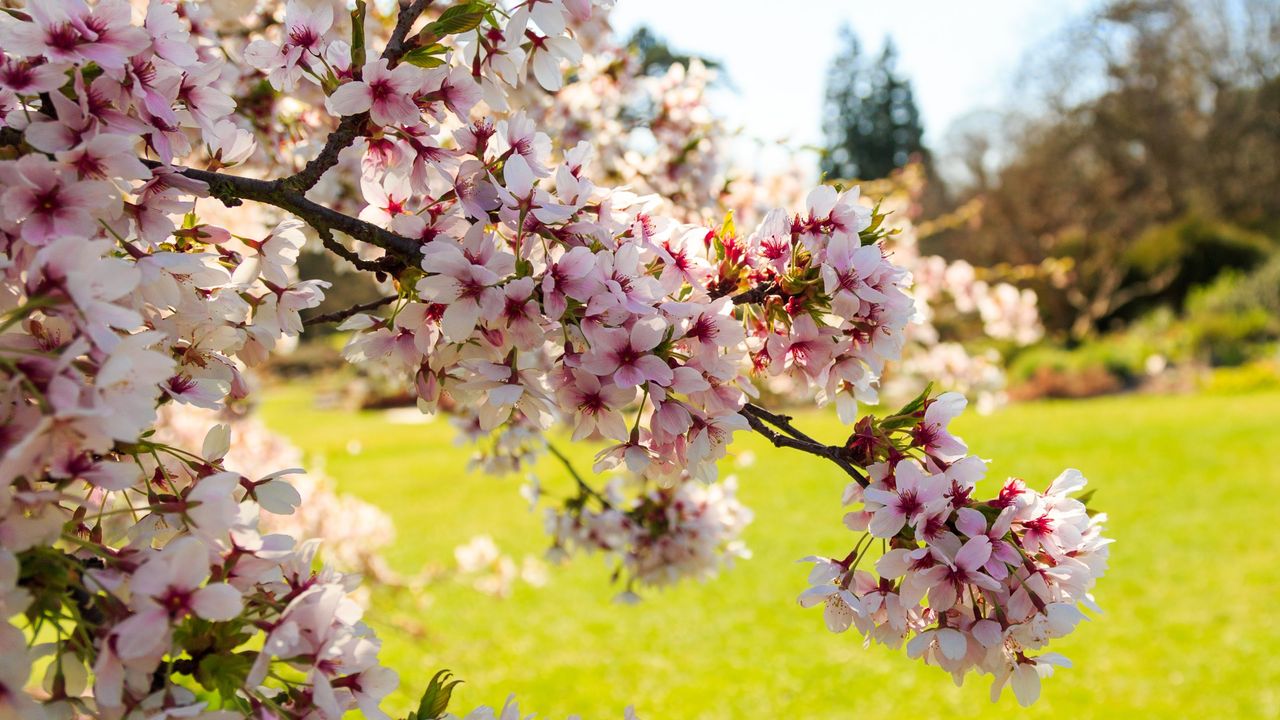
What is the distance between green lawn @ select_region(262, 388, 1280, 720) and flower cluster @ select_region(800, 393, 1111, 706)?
3894 mm

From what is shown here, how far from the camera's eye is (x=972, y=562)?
947 mm

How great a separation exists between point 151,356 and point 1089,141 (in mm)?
25464

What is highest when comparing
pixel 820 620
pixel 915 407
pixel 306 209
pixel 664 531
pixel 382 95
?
pixel 382 95

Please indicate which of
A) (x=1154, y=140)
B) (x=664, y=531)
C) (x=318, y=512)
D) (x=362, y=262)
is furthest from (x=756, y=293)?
(x=1154, y=140)

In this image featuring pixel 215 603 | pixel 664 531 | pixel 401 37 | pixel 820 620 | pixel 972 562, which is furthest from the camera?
pixel 820 620

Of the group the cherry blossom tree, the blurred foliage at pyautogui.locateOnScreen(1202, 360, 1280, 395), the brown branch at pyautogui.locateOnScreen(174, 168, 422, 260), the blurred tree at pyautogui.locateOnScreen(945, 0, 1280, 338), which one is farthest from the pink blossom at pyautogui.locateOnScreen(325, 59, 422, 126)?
the blurred tree at pyautogui.locateOnScreen(945, 0, 1280, 338)

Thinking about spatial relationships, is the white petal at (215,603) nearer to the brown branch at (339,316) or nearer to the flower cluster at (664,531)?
the brown branch at (339,316)

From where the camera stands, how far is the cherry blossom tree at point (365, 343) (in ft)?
2.41

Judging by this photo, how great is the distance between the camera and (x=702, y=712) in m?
4.71

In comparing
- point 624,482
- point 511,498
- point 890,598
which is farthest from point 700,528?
point 511,498

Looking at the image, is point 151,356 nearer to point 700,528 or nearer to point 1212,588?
point 700,528

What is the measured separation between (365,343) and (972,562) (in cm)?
76

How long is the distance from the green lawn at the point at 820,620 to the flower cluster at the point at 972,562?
3894 millimetres

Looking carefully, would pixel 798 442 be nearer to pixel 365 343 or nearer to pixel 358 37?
pixel 365 343
